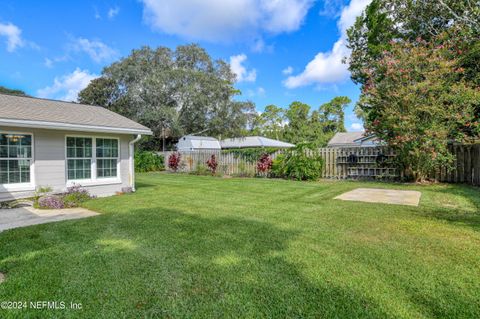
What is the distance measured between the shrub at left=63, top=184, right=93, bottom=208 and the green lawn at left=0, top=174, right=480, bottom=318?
212 centimetres

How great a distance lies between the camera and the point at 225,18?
13.4 metres

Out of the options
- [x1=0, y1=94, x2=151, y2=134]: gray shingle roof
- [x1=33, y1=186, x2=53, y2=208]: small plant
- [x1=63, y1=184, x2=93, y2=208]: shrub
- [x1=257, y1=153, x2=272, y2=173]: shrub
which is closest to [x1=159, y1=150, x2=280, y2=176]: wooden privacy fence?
[x1=257, y1=153, x2=272, y2=173]: shrub

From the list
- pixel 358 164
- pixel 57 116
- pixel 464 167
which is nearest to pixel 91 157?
pixel 57 116

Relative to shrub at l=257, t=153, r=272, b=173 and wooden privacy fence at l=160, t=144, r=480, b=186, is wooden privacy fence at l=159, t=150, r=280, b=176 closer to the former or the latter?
wooden privacy fence at l=160, t=144, r=480, b=186

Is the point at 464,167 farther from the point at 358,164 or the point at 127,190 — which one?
the point at 127,190

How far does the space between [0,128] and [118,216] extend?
431 centimetres

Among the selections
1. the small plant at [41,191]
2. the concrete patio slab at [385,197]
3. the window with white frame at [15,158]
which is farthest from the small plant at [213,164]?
the window with white frame at [15,158]

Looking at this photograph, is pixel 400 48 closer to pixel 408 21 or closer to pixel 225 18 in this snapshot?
pixel 408 21

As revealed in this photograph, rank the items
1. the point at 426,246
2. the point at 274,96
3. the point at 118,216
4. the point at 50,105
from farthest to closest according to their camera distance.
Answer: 1. the point at 274,96
2. the point at 50,105
3. the point at 118,216
4. the point at 426,246

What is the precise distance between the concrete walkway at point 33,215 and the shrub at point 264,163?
9598 millimetres

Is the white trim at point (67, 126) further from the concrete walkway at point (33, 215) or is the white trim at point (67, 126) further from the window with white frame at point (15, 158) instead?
the concrete walkway at point (33, 215)

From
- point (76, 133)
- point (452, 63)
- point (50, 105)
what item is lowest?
point (76, 133)

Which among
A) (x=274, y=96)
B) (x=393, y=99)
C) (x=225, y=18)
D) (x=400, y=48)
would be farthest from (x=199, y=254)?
(x=274, y=96)

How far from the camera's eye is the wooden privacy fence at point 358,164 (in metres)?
11.0
